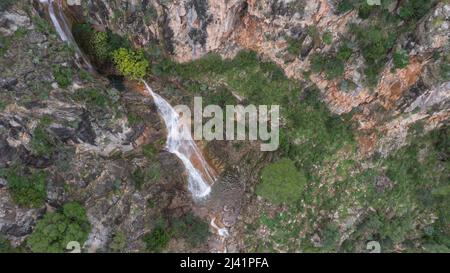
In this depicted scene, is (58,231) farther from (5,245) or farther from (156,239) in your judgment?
(156,239)

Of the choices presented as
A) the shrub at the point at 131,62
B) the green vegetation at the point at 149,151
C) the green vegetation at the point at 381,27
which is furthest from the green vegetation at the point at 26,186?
the green vegetation at the point at 381,27

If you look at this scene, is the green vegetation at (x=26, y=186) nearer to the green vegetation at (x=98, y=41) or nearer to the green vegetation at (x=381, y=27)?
the green vegetation at (x=98, y=41)

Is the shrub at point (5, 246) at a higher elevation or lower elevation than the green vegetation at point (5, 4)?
lower

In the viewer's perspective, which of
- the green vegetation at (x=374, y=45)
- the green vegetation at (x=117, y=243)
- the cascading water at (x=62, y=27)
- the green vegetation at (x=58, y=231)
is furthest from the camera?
the cascading water at (x=62, y=27)

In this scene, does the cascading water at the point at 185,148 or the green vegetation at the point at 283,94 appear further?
the cascading water at the point at 185,148

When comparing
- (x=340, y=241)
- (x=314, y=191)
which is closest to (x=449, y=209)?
(x=340, y=241)

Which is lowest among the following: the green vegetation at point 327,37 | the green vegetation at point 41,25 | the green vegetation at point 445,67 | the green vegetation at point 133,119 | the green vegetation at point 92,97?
the green vegetation at point 133,119

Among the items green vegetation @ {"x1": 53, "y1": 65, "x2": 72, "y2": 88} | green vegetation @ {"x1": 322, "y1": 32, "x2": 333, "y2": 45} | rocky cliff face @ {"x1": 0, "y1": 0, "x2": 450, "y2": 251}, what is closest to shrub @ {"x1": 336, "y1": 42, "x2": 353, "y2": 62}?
rocky cliff face @ {"x1": 0, "y1": 0, "x2": 450, "y2": 251}

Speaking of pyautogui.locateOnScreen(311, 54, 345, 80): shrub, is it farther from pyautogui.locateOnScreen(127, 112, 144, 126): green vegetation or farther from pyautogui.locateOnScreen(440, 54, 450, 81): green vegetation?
pyautogui.locateOnScreen(127, 112, 144, 126): green vegetation
